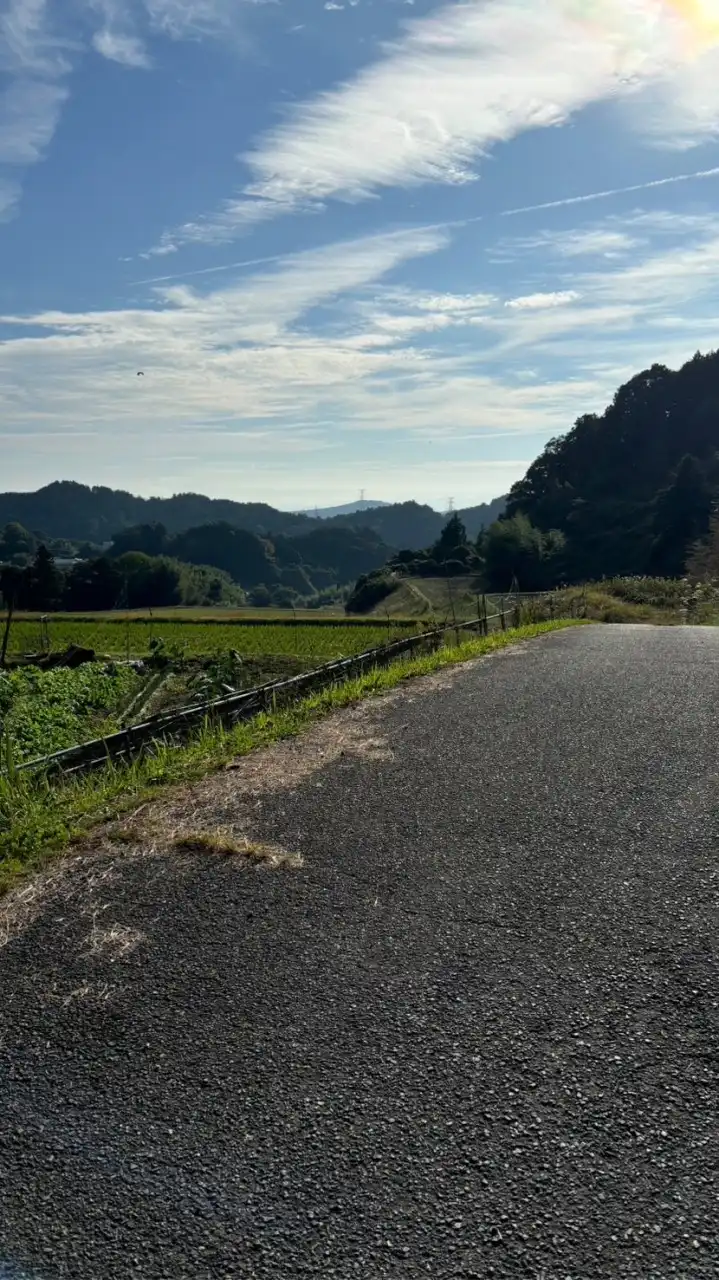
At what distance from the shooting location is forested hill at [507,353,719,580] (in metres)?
72.0

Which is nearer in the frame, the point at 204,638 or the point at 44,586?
the point at 204,638

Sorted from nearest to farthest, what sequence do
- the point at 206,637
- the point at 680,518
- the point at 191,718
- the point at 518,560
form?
the point at 191,718
the point at 206,637
the point at 518,560
the point at 680,518

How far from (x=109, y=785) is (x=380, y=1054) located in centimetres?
336

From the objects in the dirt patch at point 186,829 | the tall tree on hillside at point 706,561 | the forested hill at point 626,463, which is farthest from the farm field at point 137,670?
the forested hill at point 626,463

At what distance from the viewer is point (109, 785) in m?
5.51

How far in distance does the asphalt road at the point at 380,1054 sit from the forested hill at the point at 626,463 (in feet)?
222

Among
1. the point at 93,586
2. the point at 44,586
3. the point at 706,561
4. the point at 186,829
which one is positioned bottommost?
the point at 186,829

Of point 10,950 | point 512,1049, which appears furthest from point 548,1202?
point 10,950

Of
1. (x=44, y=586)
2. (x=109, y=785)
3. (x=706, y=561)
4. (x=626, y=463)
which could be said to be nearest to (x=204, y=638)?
(x=109, y=785)

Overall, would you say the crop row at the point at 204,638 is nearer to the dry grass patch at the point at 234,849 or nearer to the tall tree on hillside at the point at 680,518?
the dry grass patch at the point at 234,849

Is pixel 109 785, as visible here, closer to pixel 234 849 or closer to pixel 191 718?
pixel 234 849

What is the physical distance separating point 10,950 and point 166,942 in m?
0.64

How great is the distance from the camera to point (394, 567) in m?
76.7

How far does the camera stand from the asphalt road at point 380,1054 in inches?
80.0
